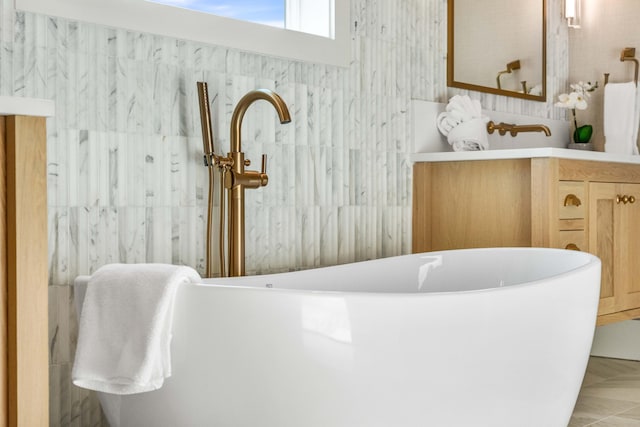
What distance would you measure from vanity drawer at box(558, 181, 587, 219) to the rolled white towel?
39 centimetres

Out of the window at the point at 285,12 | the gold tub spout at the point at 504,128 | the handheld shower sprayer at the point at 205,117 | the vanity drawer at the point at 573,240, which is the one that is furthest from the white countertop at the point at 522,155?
the handheld shower sprayer at the point at 205,117

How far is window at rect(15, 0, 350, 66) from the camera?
219 cm

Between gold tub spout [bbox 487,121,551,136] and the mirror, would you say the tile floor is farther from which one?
the mirror

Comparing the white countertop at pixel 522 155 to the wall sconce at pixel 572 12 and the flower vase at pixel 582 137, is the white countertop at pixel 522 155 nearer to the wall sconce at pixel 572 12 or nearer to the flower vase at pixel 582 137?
the flower vase at pixel 582 137

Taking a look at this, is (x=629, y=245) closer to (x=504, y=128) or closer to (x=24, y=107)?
(x=504, y=128)

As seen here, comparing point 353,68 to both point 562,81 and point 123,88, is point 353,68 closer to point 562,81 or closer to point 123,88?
point 123,88

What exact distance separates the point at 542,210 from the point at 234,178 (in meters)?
1.11

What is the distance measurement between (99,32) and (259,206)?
0.72m

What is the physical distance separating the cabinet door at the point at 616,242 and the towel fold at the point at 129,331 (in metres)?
1.92

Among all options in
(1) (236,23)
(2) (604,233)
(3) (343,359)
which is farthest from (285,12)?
(3) (343,359)

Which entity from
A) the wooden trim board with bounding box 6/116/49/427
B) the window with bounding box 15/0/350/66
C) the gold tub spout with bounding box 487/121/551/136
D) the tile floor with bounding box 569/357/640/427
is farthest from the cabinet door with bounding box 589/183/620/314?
the wooden trim board with bounding box 6/116/49/427

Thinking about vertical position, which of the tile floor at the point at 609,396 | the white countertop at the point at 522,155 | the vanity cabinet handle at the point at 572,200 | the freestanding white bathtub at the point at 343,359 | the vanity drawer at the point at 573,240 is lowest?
the tile floor at the point at 609,396

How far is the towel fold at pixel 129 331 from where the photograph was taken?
162cm

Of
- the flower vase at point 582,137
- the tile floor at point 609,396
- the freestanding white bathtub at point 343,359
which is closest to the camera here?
the freestanding white bathtub at point 343,359
